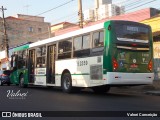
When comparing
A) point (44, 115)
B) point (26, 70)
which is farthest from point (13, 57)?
point (44, 115)

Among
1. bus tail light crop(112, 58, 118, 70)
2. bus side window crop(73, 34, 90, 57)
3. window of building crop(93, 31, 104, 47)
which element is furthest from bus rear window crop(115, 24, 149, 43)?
bus side window crop(73, 34, 90, 57)

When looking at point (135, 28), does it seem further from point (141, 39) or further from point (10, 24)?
point (10, 24)

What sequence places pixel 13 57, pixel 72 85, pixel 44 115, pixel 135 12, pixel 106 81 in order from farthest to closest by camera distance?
pixel 135 12 → pixel 13 57 → pixel 72 85 → pixel 106 81 → pixel 44 115

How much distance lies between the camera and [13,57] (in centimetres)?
2753

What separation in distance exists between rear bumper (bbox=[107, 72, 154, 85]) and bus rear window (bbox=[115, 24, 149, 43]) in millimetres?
1619

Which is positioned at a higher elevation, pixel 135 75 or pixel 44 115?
pixel 135 75

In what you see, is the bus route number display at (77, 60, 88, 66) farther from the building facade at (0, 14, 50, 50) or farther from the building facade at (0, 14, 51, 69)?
the building facade at (0, 14, 50, 50)

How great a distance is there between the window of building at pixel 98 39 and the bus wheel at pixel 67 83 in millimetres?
3001

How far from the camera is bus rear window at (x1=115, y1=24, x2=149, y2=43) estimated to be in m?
15.7

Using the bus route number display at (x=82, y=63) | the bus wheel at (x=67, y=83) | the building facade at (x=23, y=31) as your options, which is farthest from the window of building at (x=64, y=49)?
the building facade at (x=23, y=31)

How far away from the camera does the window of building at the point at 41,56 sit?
21694 mm

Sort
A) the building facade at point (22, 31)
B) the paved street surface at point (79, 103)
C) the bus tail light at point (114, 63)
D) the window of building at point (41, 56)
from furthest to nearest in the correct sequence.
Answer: the building facade at point (22, 31) → the window of building at point (41, 56) → the bus tail light at point (114, 63) → the paved street surface at point (79, 103)

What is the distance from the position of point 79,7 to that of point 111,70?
1477cm

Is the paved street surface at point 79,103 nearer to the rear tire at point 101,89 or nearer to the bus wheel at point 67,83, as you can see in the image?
the bus wheel at point 67,83
